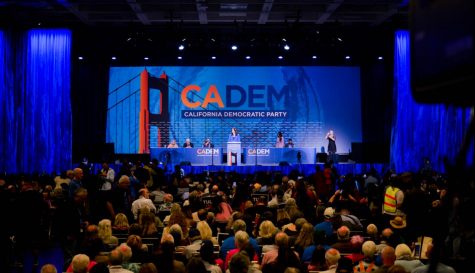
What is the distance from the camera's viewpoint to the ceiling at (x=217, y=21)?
20922 mm

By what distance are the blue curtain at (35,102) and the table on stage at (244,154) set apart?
339 cm

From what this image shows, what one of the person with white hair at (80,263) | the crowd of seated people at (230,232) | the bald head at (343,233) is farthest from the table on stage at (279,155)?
the person with white hair at (80,263)

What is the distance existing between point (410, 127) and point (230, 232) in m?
15.2

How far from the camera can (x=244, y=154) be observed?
78.2ft

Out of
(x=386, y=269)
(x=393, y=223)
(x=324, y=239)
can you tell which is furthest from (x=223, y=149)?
(x=386, y=269)

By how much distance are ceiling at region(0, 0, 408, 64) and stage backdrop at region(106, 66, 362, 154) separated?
127 centimetres

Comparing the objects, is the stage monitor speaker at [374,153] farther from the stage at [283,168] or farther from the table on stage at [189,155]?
the table on stage at [189,155]

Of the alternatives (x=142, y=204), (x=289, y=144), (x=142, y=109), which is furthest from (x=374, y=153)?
(x=142, y=204)

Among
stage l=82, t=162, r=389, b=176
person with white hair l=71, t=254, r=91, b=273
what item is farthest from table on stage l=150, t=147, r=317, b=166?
person with white hair l=71, t=254, r=91, b=273

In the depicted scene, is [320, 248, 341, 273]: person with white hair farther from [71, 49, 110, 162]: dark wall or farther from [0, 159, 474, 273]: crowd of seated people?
[71, 49, 110, 162]: dark wall

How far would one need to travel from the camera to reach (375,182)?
1588 centimetres

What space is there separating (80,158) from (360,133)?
1081 centimetres

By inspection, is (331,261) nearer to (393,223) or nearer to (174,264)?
(174,264)

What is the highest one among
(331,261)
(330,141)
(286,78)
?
(286,78)
